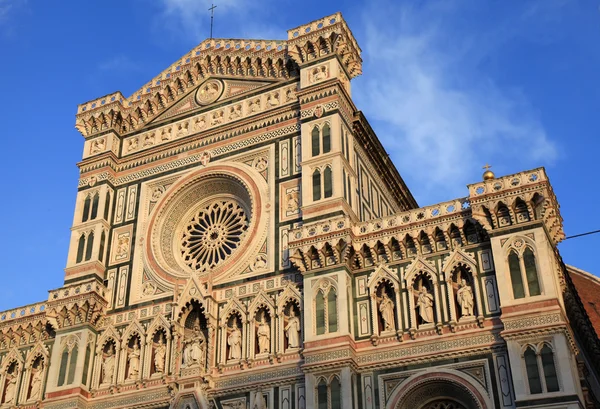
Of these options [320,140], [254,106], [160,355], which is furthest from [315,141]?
[160,355]

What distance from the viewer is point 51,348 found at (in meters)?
26.1

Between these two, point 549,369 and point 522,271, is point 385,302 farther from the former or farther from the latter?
point 549,369

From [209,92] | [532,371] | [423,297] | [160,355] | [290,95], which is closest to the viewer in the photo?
[532,371]

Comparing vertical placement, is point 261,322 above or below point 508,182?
below

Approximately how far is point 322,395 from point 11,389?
37.3 feet

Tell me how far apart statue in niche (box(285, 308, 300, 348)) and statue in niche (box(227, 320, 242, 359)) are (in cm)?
150

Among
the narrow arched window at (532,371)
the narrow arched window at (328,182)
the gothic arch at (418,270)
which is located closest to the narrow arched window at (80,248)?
the narrow arched window at (328,182)

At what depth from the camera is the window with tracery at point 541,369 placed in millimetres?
18625

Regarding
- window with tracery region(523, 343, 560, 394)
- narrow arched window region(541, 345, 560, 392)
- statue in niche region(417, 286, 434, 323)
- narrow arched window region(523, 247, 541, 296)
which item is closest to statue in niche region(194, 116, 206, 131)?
statue in niche region(417, 286, 434, 323)

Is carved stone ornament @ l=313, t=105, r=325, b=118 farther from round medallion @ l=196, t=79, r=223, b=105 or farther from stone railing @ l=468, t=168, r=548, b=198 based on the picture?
stone railing @ l=468, t=168, r=548, b=198

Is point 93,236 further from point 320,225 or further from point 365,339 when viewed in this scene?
point 365,339

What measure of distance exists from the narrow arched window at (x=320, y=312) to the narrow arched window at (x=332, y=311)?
0.54 feet

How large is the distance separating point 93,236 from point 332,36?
10.4 meters

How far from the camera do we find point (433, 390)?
20.4 meters
